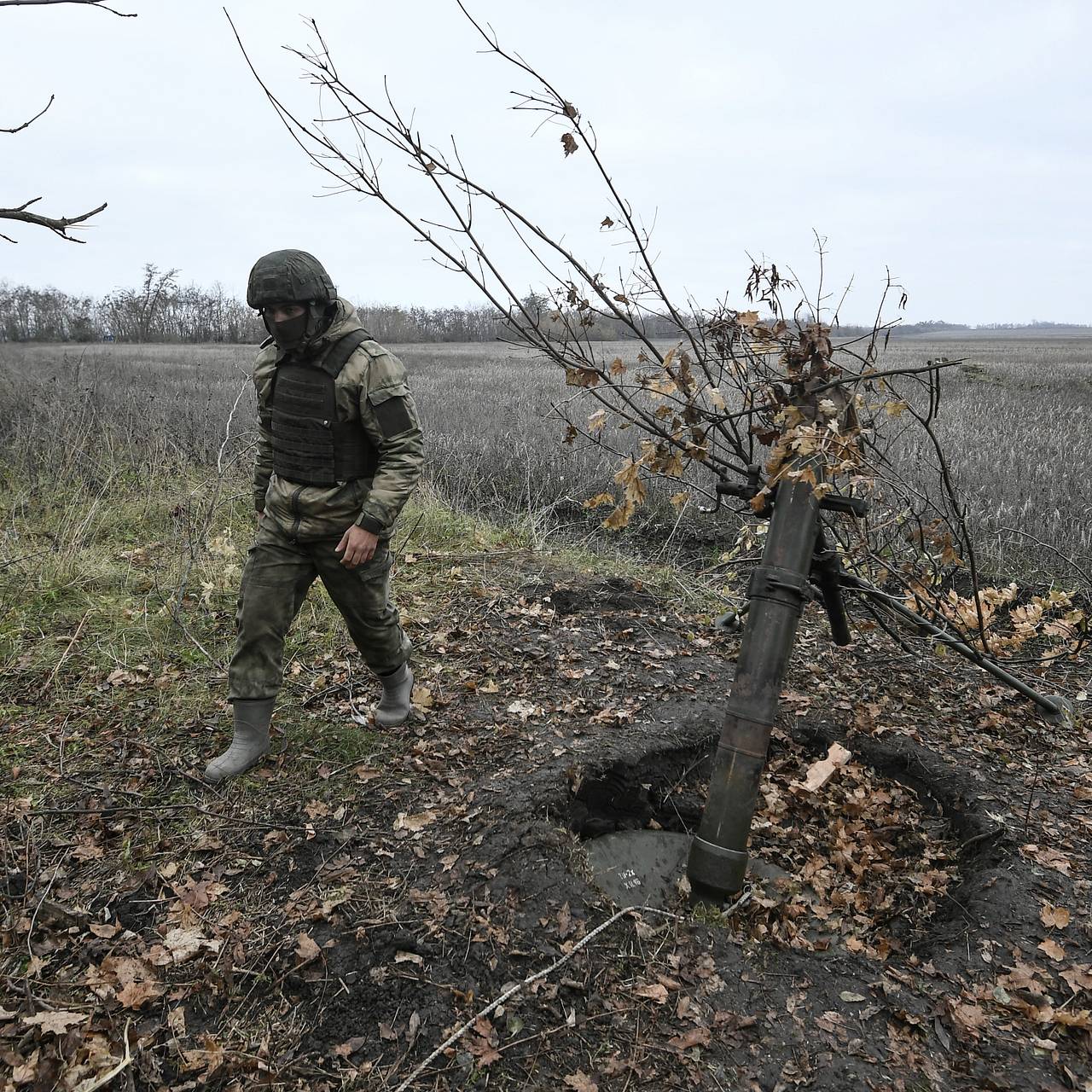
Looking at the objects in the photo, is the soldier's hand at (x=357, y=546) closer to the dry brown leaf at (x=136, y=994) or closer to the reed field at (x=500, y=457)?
the dry brown leaf at (x=136, y=994)

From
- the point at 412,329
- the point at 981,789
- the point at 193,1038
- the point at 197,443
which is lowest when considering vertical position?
the point at 193,1038

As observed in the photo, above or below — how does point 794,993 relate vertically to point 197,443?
below

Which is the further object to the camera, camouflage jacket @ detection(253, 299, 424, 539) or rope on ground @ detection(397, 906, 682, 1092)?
camouflage jacket @ detection(253, 299, 424, 539)

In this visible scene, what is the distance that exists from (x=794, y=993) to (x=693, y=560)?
18.7 ft

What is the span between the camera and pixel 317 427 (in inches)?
134

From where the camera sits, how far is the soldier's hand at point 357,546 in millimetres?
3303

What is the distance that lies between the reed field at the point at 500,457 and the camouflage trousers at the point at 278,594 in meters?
2.20

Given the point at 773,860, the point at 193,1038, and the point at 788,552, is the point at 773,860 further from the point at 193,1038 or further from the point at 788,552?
the point at 193,1038

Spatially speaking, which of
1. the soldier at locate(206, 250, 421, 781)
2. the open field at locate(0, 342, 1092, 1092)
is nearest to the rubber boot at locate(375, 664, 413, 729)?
the open field at locate(0, 342, 1092, 1092)

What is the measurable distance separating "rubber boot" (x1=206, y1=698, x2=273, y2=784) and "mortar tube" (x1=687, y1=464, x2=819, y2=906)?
207 centimetres

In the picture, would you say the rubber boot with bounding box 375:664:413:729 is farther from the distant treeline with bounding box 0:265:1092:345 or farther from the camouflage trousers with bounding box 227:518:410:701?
the distant treeline with bounding box 0:265:1092:345

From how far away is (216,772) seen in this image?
362 cm

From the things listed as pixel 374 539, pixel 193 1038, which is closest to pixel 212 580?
pixel 374 539

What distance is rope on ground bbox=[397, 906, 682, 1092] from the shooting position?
7.64 ft
